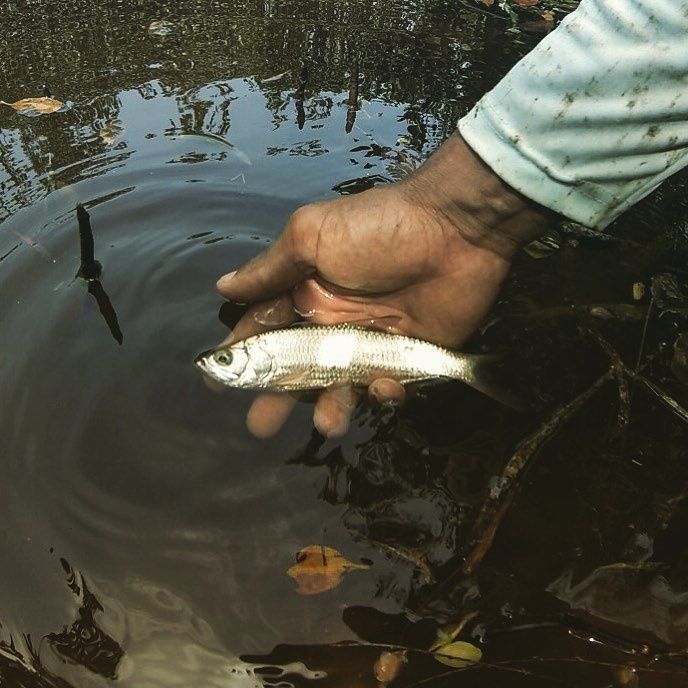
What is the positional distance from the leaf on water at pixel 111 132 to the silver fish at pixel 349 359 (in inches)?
91.2

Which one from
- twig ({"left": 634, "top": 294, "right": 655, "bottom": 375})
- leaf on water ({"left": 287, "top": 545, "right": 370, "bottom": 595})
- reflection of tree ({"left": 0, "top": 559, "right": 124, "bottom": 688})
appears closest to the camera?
reflection of tree ({"left": 0, "top": 559, "right": 124, "bottom": 688})

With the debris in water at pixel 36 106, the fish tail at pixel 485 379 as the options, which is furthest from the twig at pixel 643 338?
the debris in water at pixel 36 106

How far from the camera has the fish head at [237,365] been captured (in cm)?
258

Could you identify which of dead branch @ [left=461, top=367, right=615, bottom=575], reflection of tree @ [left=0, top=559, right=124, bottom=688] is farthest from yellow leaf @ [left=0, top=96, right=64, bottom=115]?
dead branch @ [left=461, top=367, right=615, bottom=575]

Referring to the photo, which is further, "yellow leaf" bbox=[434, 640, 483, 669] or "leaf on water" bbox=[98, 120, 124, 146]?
"leaf on water" bbox=[98, 120, 124, 146]

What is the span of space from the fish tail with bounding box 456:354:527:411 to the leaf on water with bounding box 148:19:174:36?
4843 millimetres

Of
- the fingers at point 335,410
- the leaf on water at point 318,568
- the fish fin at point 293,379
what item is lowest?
the leaf on water at point 318,568

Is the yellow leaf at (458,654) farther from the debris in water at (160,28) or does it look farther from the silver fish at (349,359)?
the debris in water at (160,28)

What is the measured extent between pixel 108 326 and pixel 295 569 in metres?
1.48

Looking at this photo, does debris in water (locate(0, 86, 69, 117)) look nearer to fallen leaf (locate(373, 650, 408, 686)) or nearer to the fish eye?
the fish eye

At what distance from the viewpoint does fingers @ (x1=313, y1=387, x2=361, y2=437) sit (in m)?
2.52

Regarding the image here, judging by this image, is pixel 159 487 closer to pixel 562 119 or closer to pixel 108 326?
pixel 108 326

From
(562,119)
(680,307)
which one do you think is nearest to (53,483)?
(562,119)

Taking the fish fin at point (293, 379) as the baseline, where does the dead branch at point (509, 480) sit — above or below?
below
